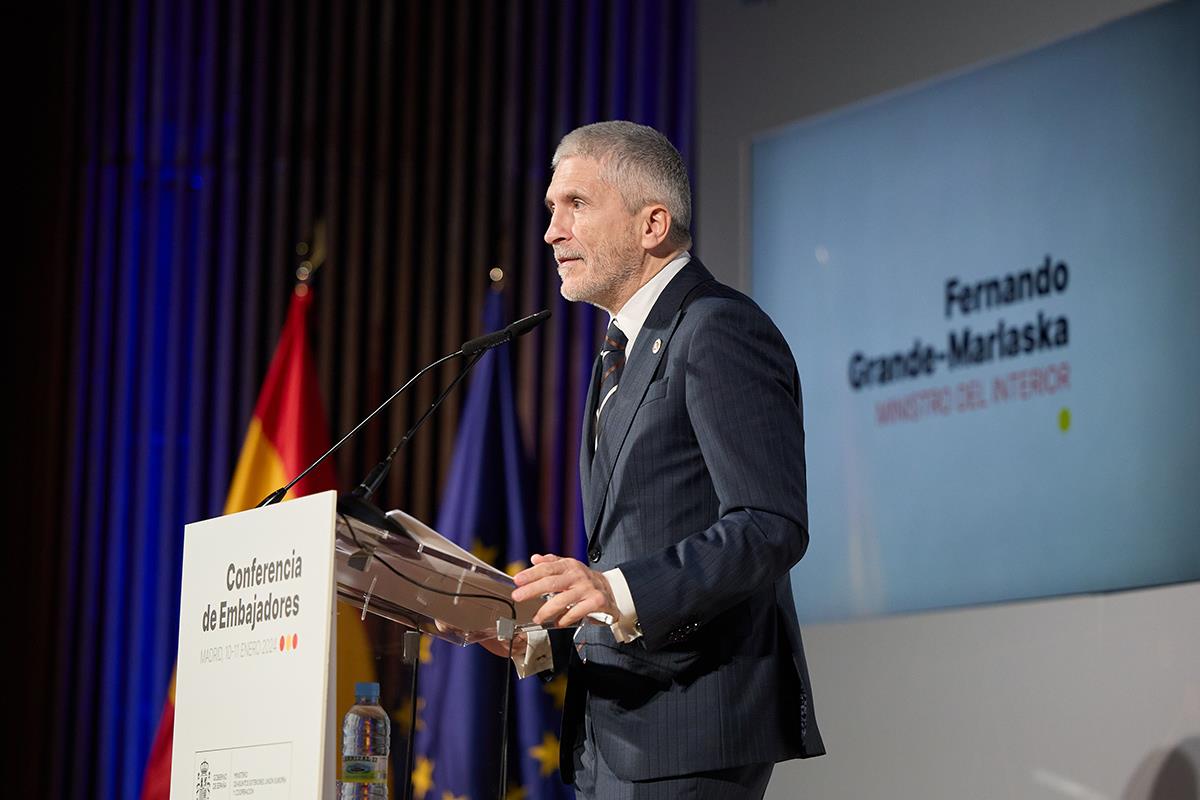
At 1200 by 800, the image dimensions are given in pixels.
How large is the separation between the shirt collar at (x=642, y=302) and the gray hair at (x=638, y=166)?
60 mm

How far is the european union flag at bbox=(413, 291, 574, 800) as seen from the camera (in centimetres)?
378

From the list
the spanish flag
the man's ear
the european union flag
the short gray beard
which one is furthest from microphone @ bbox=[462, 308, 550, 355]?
the spanish flag

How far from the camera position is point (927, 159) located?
4.09 m

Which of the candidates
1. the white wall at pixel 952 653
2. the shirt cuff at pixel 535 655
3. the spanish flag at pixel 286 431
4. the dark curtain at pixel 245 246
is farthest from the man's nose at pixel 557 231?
the dark curtain at pixel 245 246

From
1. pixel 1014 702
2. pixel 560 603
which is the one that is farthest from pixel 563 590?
pixel 1014 702

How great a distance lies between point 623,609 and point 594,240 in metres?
0.74

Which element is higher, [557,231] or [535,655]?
[557,231]

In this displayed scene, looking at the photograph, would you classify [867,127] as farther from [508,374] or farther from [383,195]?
[383,195]

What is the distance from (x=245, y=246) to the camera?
513 cm

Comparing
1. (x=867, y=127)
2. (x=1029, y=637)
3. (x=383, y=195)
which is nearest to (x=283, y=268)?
(x=383, y=195)

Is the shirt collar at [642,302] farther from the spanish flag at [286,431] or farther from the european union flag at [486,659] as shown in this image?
the spanish flag at [286,431]

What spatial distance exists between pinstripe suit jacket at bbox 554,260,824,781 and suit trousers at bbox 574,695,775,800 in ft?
0.07

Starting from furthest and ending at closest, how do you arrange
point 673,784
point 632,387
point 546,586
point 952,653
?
point 952,653
point 632,387
point 673,784
point 546,586

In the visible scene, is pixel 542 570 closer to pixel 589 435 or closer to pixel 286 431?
pixel 589 435
